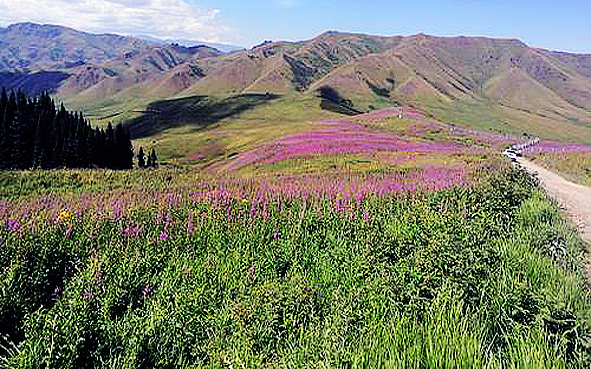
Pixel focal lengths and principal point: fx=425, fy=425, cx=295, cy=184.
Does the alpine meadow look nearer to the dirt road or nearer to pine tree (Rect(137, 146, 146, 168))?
the dirt road

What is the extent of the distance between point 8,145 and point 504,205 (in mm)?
57910

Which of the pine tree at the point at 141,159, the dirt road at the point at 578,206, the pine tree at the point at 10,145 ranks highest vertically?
the dirt road at the point at 578,206

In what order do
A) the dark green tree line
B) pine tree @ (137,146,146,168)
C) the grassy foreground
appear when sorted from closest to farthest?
the grassy foreground
the dark green tree line
pine tree @ (137,146,146,168)

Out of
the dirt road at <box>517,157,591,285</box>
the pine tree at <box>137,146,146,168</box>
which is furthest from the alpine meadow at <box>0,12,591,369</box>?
the pine tree at <box>137,146,146,168</box>

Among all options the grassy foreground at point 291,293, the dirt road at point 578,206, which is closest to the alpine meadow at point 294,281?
the grassy foreground at point 291,293

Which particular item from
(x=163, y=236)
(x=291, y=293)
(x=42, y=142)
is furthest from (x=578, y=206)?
(x=42, y=142)

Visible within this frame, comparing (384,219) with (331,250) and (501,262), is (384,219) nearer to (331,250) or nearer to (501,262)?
(331,250)

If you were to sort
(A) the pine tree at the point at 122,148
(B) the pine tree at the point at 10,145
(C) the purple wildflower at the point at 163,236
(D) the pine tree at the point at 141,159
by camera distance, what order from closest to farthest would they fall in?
1. (C) the purple wildflower at the point at 163,236
2. (B) the pine tree at the point at 10,145
3. (A) the pine tree at the point at 122,148
4. (D) the pine tree at the point at 141,159

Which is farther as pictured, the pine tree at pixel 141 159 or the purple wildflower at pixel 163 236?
the pine tree at pixel 141 159

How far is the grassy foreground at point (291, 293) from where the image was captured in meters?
4.32

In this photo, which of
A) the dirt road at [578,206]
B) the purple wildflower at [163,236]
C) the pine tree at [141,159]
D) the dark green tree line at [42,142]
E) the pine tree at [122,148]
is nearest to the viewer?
Answer: the purple wildflower at [163,236]

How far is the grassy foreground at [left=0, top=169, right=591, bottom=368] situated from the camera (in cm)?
432

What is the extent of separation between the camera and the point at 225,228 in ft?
31.3

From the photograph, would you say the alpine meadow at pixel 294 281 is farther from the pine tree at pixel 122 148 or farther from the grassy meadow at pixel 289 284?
the pine tree at pixel 122 148
